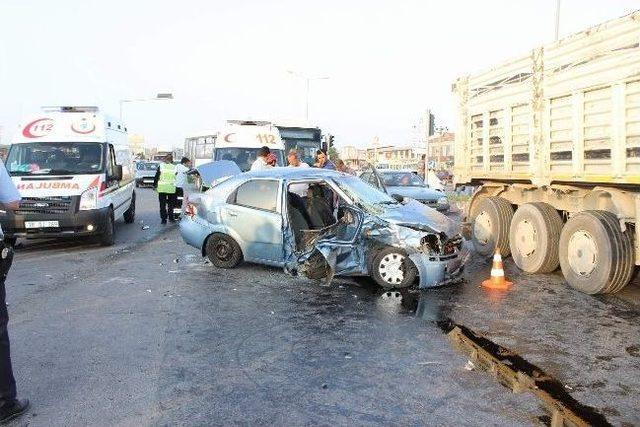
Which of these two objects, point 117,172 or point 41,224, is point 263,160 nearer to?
point 117,172

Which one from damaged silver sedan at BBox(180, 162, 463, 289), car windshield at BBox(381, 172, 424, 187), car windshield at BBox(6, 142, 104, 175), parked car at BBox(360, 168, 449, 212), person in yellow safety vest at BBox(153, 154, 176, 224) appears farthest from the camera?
car windshield at BBox(381, 172, 424, 187)

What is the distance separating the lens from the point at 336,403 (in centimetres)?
381

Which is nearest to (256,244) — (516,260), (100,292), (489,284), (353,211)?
(353,211)

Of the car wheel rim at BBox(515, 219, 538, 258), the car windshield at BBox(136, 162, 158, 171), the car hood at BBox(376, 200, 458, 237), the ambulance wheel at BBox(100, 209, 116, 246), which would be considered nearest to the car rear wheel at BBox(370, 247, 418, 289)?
the car hood at BBox(376, 200, 458, 237)

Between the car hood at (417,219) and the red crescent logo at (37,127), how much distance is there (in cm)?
729

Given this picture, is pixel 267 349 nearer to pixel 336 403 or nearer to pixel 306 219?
pixel 336 403

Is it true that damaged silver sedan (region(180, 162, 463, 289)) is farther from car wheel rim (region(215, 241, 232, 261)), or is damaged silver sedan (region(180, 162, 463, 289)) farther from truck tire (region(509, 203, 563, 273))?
truck tire (region(509, 203, 563, 273))

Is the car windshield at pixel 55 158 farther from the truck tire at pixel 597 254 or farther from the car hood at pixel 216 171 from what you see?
the truck tire at pixel 597 254

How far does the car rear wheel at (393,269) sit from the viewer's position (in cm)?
704

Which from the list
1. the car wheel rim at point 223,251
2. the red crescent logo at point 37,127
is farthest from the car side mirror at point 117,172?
the car wheel rim at point 223,251

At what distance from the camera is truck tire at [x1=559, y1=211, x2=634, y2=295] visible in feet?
21.7

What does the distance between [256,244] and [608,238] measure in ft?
14.7

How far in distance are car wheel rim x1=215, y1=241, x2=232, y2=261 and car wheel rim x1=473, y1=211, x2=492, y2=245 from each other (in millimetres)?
4394

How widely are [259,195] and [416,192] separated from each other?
30.3 feet
